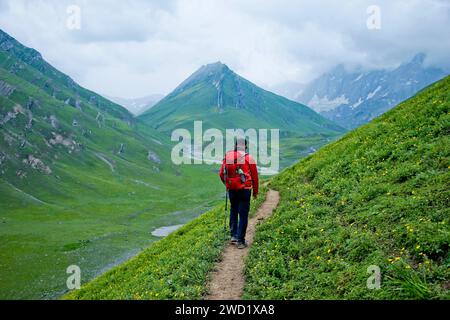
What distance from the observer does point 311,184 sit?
75.6 feet

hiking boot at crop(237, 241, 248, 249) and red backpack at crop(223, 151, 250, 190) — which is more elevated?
red backpack at crop(223, 151, 250, 190)

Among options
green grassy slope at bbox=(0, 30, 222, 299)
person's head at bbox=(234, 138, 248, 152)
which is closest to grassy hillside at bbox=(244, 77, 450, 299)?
person's head at bbox=(234, 138, 248, 152)

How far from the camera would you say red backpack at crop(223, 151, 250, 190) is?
53.7ft

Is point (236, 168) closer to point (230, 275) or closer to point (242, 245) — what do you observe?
point (242, 245)

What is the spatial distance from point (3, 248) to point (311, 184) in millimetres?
76653

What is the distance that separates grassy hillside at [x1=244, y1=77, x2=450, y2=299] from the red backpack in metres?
2.91

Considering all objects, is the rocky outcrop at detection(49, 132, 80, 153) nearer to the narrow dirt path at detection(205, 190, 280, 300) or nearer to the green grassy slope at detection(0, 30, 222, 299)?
the green grassy slope at detection(0, 30, 222, 299)

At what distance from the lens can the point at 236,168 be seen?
53.9 ft

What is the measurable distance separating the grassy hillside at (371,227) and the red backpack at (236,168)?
2912 mm

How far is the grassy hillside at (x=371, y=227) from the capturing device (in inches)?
423

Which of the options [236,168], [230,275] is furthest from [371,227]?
[236,168]

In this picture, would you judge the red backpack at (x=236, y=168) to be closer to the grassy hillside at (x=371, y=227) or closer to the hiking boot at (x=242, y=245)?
the hiking boot at (x=242, y=245)

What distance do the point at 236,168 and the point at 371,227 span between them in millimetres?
6050

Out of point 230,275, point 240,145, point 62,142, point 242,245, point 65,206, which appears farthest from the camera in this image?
point 62,142
